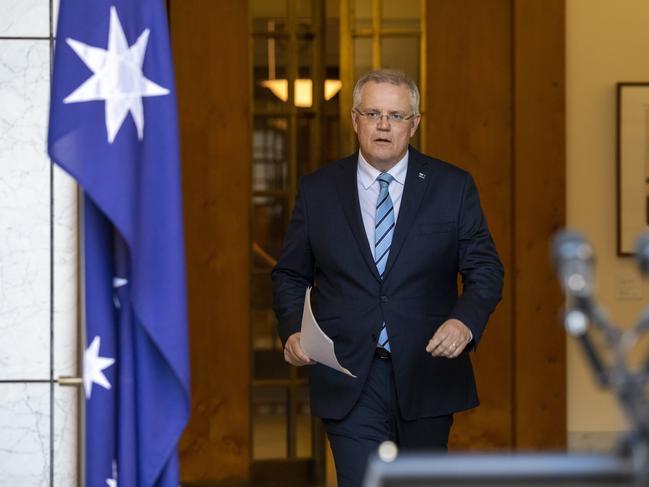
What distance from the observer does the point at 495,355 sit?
624cm

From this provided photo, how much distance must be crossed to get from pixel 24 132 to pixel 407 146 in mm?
1270

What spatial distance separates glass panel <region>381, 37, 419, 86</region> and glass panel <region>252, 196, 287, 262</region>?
0.92 meters

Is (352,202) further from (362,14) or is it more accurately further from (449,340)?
(362,14)

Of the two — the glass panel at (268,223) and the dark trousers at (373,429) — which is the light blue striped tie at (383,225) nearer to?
the dark trousers at (373,429)

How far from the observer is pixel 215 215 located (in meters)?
6.09

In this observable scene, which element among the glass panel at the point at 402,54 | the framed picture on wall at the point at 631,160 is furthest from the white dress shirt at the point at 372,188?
the framed picture on wall at the point at 631,160

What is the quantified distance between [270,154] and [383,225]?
2.47 meters

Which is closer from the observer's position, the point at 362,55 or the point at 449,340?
the point at 449,340

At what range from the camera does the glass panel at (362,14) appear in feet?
20.2

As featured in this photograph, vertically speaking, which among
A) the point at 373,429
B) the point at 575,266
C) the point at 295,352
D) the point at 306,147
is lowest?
the point at 373,429

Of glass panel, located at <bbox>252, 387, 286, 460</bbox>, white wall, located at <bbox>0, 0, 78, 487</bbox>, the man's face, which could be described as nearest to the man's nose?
the man's face

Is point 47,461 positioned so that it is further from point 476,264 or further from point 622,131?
point 622,131

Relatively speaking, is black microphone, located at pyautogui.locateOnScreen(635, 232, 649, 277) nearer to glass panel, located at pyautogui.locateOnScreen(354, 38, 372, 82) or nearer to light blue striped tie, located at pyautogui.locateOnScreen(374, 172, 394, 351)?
light blue striped tie, located at pyautogui.locateOnScreen(374, 172, 394, 351)

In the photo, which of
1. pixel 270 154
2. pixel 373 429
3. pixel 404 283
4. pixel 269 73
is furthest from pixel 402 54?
pixel 373 429
